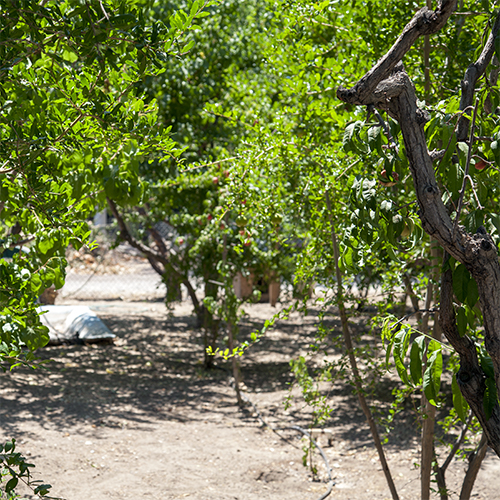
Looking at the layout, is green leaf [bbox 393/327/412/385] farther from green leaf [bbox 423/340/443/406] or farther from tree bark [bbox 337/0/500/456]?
tree bark [bbox 337/0/500/456]

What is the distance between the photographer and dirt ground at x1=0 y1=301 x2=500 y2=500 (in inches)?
157

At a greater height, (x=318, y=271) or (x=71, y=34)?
(x=71, y=34)

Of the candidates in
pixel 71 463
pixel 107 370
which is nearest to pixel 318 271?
pixel 71 463

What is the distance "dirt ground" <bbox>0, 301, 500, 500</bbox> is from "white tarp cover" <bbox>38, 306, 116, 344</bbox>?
21cm

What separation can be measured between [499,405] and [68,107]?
59.4 inches

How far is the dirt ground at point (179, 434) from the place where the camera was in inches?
157

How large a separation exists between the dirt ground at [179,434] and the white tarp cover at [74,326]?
212 millimetres

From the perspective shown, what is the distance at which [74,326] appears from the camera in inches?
340

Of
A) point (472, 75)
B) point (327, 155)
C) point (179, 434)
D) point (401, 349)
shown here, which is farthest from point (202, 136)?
point (401, 349)

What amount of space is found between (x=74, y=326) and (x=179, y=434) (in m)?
4.08

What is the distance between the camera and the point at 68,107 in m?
1.86

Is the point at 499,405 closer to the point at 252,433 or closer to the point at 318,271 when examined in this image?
the point at 318,271

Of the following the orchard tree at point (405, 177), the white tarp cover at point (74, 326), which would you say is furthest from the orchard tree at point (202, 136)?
the orchard tree at point (405, 177)

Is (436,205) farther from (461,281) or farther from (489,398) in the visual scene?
(489,398)
